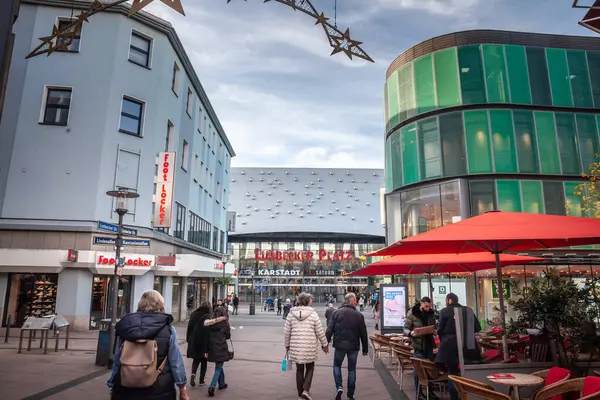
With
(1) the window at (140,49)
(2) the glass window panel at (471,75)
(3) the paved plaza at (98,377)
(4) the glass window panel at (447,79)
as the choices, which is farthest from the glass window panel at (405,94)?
(3) the paved plaza at (98,377)

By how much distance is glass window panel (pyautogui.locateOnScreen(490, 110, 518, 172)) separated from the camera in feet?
76.9

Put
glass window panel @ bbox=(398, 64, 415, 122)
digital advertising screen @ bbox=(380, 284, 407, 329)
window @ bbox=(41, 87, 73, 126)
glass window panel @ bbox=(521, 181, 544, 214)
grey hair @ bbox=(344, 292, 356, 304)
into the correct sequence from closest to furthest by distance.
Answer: grey hair @ bbox=(344, 292, 356, 304) → digital advertising screen @ bbox=(380, 284, 407, 329) → window @ bbox=(41, 87, 73, 126) → glass window panel @ bbox=(521, 181, 544, 214) → glass window panel @ bbox=(398, 64, 415, 122)

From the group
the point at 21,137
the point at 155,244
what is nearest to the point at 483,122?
the point at 155,244

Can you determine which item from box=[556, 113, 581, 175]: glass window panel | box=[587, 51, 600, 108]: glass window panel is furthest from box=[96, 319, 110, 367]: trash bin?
box=[587, 51, 600, 108]: glass window panel

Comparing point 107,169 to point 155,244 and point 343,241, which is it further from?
point 343,241

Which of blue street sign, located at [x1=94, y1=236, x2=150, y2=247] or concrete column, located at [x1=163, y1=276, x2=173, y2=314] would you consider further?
concrete column, located at [x1=163, y1=276, x2=173, y2=314]

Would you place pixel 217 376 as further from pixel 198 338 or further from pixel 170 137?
pixel 170 137

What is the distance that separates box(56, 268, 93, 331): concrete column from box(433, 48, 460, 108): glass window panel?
20184 millimetres

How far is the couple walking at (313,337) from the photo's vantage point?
733cm

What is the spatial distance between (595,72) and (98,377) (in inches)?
1101

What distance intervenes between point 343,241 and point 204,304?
199 feet

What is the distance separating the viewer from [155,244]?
71.7 ft

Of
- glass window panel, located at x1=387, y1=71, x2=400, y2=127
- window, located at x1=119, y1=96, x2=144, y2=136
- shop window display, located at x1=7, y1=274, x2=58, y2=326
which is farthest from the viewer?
glass window panel, located at x1=387, y1=71, x2=400, y2=127

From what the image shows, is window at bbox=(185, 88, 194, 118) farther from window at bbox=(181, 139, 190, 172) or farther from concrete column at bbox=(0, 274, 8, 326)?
concrete column at bbox=(0, 274, 8, 326)
